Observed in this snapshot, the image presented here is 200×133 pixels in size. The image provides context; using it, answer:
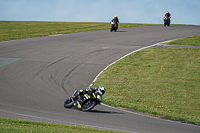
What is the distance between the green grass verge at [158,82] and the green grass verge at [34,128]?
4.34 m

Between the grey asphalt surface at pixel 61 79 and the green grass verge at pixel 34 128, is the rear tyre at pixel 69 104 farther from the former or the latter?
the green grass verge at pixel 34 128

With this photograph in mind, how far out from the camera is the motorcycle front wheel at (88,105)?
11188mm

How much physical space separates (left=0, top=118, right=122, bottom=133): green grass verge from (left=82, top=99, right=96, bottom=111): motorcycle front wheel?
230 centimetres

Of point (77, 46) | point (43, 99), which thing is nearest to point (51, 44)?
point (77, 46)

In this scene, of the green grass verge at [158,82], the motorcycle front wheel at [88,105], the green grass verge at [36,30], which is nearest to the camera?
the motorcycle front wheel at [88,105]

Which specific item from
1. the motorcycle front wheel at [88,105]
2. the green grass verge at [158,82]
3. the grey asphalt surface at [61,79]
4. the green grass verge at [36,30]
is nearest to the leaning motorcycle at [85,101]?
the motorcycle front wheel at [88,105]

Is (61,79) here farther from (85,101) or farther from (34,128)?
(34,128)

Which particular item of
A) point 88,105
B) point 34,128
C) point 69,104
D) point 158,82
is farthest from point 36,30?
point 34,128

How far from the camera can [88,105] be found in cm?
1132

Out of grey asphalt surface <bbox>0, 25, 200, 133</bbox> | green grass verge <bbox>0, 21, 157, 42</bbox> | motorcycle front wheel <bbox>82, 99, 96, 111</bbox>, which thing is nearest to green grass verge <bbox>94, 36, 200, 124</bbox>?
grey asphalt surface <bbox>0, 25, 200, 133</bbox>

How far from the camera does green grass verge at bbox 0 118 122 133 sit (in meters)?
7.57

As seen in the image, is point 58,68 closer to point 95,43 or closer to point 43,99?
point 43,99

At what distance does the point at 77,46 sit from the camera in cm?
2625

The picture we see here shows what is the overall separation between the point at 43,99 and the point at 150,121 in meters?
A: 4.63
